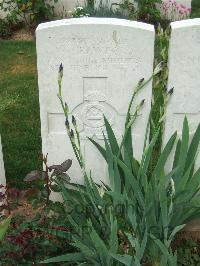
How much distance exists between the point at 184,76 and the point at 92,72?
0.56 metres

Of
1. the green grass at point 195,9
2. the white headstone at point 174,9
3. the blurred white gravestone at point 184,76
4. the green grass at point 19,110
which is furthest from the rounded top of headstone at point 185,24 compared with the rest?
the green grass at point 195,9

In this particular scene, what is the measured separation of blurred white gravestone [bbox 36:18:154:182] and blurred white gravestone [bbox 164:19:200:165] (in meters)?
0.14

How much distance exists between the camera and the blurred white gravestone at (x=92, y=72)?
2740 millimetres

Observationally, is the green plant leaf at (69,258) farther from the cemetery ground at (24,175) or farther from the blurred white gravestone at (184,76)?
the blurred white gravestone at (184,76)

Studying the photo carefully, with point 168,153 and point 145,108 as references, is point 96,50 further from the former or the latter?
point 168,153

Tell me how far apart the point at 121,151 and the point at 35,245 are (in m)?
0.79

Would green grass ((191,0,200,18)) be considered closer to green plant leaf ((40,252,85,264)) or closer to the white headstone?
the white headstone

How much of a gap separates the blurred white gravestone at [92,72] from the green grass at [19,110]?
915mm

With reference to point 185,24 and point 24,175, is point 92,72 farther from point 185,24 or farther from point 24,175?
point 24,175

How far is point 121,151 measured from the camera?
3.00 m

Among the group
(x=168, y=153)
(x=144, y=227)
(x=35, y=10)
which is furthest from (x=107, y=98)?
(x=35, y=10)

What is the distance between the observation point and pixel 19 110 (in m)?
4.88

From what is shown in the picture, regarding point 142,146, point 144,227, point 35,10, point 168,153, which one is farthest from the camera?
point 35,10

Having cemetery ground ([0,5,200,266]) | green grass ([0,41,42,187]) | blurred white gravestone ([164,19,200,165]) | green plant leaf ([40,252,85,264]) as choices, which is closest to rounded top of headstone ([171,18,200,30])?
blurred white gravestone ([164,19,200,165])
